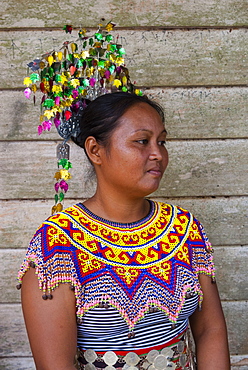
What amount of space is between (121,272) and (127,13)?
56.8 inches

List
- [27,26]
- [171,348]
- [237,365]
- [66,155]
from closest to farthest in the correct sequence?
[171,348]
[66,155]
[27,26]
[237,365]

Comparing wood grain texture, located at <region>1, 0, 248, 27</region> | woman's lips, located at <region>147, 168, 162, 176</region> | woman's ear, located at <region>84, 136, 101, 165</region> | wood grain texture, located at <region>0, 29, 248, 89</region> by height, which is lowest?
woman's lips, located at <region>147, 168, 162, 176</region>

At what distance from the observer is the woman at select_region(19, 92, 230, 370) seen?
4.90ft

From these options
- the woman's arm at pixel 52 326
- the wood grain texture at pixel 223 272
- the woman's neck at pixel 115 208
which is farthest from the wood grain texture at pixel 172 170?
the woman's arm at pixel 52 326

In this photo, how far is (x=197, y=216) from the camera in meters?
2.44

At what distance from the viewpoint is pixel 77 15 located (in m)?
2.34

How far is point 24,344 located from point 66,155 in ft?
4.02

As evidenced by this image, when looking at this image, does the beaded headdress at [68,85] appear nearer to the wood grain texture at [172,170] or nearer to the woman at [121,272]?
the woman at [121,272]

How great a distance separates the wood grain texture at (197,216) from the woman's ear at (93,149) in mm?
749

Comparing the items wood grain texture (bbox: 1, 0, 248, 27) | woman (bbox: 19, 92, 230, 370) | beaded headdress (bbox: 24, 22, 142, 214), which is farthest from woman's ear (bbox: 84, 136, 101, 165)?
wood grain texture (bbox: 1, 0, 248, 27)

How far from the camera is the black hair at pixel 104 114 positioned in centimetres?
165

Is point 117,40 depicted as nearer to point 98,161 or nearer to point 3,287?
point 98,161

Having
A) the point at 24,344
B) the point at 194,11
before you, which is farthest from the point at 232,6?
the point at 24,344

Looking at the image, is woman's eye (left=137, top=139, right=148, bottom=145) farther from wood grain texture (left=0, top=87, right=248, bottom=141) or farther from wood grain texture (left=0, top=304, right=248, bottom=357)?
wood grain texture (left=0, top=304, right=248, bottom=357)
